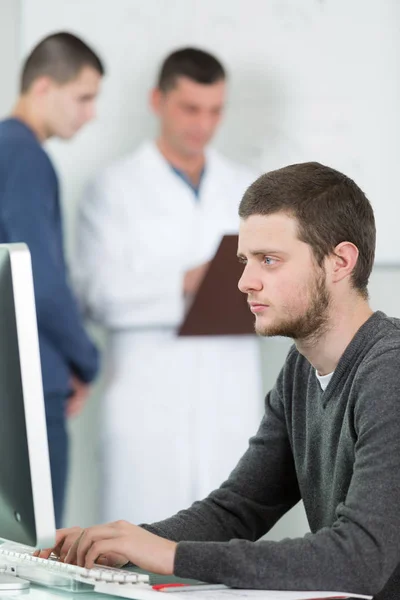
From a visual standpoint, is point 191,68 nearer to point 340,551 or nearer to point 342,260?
point 342,260

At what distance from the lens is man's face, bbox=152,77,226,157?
2.96 m

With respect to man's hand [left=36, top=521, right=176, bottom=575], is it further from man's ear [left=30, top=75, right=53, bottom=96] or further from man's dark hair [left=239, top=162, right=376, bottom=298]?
man's ear [left=30, top=75, right=53, bottom=96]

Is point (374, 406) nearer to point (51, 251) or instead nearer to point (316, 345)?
point (316, 345)

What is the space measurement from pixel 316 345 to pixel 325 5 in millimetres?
1902

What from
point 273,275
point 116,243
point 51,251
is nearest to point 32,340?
point 273,275

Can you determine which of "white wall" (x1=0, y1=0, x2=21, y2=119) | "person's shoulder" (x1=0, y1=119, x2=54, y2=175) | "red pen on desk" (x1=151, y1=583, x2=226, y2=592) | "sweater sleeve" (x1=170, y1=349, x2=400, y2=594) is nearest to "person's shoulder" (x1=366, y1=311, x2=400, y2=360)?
"sweater sleeve" (x1=170, y1=349, x2=400, y2=594)

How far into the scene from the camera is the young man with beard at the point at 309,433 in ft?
3.55

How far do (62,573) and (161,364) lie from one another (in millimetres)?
1801

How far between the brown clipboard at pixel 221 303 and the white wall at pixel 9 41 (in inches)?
31.0

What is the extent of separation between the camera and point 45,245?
260 cm

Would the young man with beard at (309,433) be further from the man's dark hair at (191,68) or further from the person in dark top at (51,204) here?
the man's dark hair at (191,68)

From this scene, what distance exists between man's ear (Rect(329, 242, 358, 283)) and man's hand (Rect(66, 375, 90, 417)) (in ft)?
5.29

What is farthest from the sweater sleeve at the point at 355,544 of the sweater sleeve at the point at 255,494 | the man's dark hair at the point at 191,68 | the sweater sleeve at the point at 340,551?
the man's dark hair at the point at 191,68

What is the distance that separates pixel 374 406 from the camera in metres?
1.16
